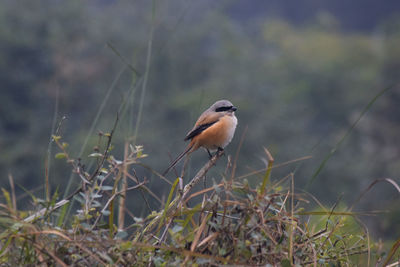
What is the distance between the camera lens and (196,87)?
1083 inches

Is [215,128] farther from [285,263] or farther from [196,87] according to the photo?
[196,87]

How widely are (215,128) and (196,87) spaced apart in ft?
78.7

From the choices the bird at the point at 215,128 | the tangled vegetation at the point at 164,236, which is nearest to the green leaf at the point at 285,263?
the tangled vegetation at the point at 164,236

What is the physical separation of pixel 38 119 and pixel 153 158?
5851mm

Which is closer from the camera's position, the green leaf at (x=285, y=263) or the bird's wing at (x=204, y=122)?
the green leaf at (x=285, y=263)

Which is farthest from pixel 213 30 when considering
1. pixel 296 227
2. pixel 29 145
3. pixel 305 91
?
pixel 296 227

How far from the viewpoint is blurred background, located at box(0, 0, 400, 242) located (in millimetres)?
19719

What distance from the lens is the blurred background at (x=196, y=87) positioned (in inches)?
776

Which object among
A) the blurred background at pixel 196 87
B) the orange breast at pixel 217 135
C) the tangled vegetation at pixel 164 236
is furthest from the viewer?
the blurred background at pixel 196 87

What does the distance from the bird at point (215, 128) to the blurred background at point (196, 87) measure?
10.4m

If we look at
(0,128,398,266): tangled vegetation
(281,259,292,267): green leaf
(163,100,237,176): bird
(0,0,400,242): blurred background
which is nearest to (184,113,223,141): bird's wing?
(163,100,237,176): bird

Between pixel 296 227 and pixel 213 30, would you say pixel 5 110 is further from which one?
pixel 296 227

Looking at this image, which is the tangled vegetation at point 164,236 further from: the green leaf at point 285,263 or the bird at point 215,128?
the bird at point 215,128

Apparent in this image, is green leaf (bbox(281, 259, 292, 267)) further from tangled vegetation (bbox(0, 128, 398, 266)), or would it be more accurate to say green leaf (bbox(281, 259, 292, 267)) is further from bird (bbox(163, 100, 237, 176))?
bird (bbox(163, 100, 237, 176))
